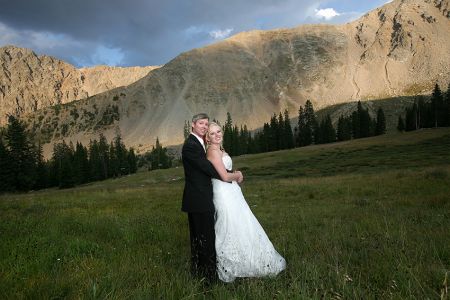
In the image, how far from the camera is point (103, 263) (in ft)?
22.5

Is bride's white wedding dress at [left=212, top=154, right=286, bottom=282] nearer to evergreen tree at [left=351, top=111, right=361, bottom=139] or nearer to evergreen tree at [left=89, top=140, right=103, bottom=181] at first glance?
evergreen tree at [left=89, top=140, right=103, bottom=181]

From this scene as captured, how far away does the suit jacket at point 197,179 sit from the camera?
6.95 m

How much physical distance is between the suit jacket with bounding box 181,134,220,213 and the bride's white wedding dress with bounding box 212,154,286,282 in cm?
26

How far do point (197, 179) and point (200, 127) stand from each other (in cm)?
100

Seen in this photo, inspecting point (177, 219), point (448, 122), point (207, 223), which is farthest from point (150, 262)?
point (448, 122)

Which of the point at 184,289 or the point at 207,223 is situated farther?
the point at 207,223

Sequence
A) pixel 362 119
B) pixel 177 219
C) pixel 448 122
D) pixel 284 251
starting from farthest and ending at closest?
pixel 362 119
pixel 448 122
pixel 177 219
pixel 284 251

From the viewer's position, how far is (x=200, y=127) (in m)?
7.30

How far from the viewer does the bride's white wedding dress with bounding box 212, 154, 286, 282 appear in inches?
269

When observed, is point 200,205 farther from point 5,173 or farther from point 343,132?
point 343,132

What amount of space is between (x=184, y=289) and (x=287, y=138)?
139207mm

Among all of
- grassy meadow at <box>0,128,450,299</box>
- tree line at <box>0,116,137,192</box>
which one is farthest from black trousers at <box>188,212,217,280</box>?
tree line at <box>0,116,137,192</box>

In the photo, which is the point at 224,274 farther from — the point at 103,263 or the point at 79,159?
the point at 79,159

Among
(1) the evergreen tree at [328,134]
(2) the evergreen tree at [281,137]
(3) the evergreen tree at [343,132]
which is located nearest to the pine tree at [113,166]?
(2) the evergreen tree at [281,137]
